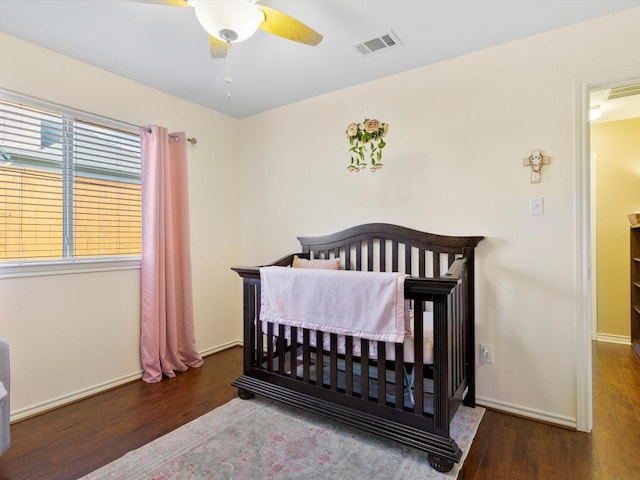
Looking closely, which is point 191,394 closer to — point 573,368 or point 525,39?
point 573,368

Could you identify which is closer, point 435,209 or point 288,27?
point 288,27

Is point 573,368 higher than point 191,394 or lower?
higher

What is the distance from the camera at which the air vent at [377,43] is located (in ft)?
6.73

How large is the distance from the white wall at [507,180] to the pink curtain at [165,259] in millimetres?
1408

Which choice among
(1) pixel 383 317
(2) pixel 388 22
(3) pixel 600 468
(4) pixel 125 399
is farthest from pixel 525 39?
(4) pixel 125 399

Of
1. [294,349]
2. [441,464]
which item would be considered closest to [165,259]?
[294,349]

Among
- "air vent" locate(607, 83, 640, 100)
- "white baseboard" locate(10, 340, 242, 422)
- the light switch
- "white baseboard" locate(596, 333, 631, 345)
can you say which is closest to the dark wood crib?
the light switch

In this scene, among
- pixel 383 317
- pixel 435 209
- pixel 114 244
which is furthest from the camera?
pixel 114 244

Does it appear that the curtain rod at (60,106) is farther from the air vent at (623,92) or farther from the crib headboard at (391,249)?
the air vent at (623,92)

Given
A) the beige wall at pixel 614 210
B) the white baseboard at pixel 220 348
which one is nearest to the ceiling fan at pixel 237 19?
the white baseboard at pixel 220 348

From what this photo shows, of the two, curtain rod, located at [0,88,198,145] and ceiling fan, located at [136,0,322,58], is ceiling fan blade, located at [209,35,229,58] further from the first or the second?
curtain rod, located at [0,88,198,145]

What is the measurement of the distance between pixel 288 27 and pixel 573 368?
236cm

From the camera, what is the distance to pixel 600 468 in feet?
5.18

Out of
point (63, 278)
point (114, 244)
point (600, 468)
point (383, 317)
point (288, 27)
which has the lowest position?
point (600, 468)
